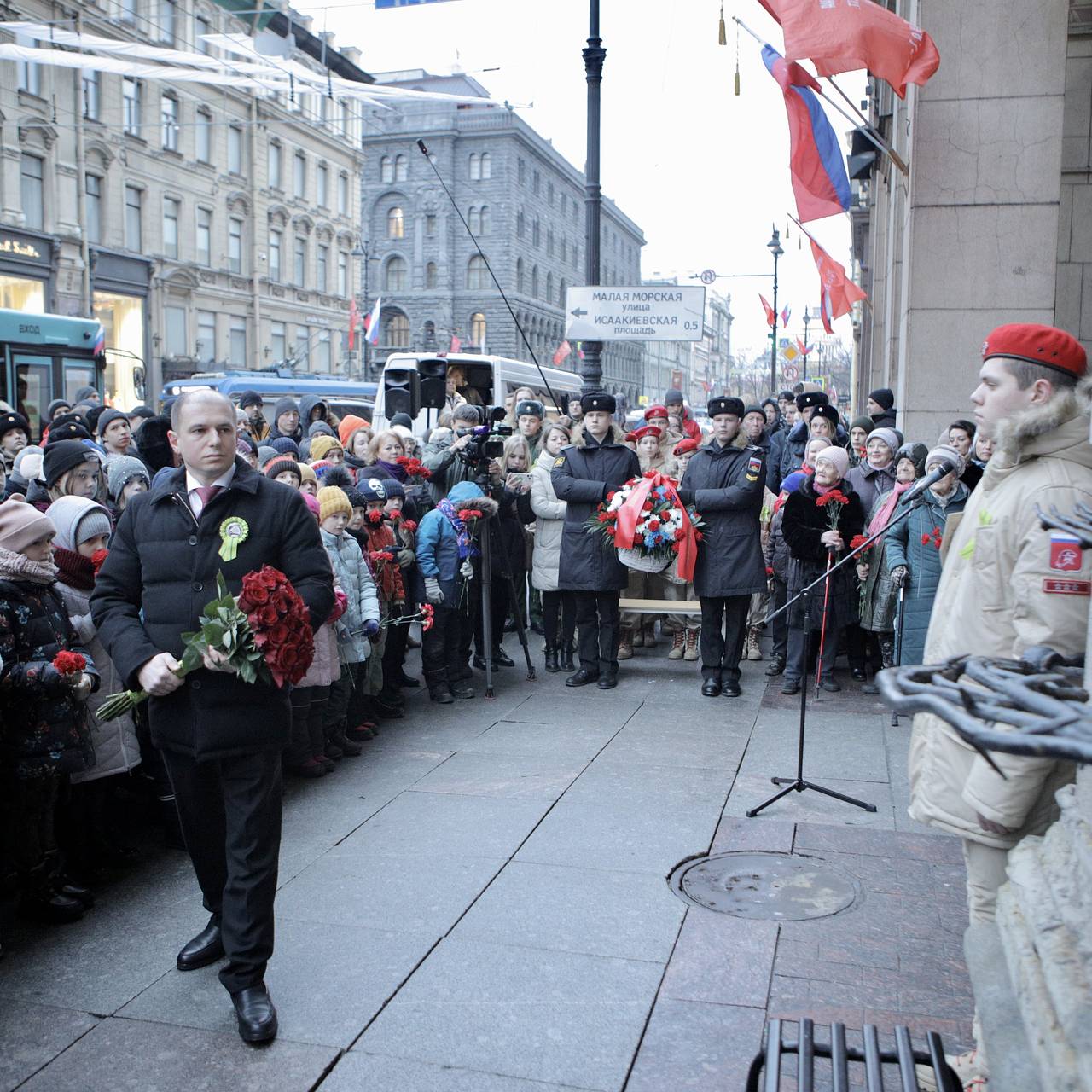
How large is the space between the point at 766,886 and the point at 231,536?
9.13ft

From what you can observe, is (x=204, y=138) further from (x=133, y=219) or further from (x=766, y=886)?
(x=766, y=886)

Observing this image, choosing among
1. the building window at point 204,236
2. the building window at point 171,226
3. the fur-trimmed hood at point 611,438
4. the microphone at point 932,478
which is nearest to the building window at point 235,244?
the building window at point 204,236

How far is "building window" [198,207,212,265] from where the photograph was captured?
42531mm

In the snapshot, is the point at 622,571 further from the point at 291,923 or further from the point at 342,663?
the point at 291,923

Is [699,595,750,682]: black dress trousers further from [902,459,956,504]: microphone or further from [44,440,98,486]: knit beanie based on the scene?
[44,440,98,486]: knit beanie

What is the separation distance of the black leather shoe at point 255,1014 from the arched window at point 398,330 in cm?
7472

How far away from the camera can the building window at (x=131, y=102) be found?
36.9m

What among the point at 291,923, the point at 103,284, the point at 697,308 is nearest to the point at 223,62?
the point at 697,308

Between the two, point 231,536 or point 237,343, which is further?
point 237,343

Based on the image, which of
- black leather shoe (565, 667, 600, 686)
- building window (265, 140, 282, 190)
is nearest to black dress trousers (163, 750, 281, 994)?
black leather shoe (565, 667, 600, 686)

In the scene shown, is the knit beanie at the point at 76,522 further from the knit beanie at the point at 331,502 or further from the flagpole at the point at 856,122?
the flagpole at the point at 856,122

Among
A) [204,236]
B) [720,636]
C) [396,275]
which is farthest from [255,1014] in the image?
[396,275]

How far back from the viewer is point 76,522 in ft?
17.1

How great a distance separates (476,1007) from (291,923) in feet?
3.43
